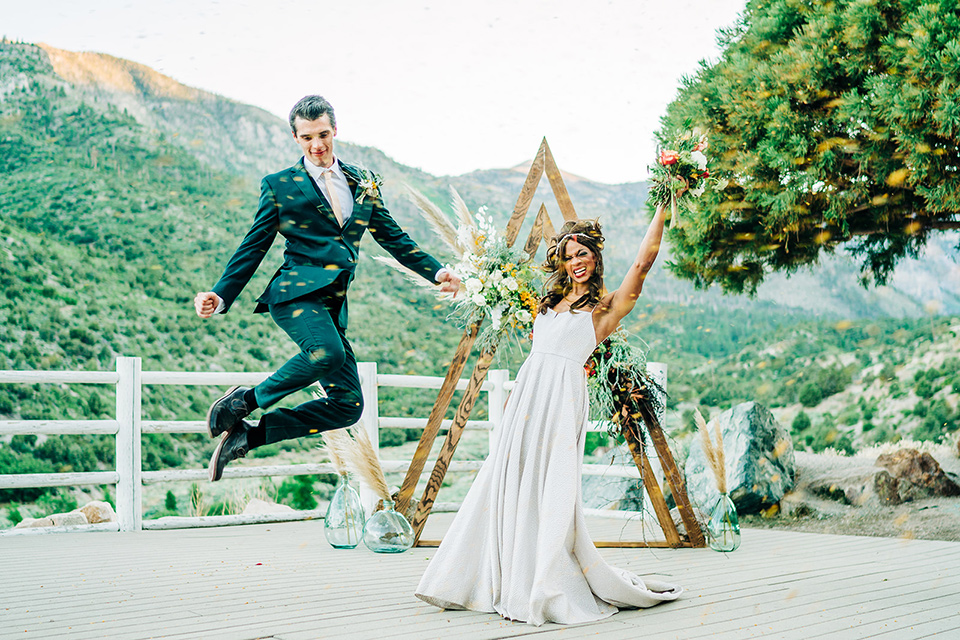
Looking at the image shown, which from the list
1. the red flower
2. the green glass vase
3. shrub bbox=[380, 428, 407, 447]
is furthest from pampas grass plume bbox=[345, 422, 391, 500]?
shrub bbox=[380, 428, 407, 447]

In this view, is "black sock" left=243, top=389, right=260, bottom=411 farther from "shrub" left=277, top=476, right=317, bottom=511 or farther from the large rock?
"shrub" left=277, top=476, right=317, bottom=511

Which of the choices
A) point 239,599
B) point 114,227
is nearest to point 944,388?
point 239,599

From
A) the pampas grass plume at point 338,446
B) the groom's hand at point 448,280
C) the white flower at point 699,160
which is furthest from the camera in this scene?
the pampas grass plume at point 338,446

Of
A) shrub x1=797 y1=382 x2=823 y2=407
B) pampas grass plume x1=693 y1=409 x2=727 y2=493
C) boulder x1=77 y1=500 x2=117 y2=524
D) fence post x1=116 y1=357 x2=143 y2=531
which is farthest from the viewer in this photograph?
shrub x1=797 y1=382 x2=823 y2=407

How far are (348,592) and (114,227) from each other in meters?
22.1

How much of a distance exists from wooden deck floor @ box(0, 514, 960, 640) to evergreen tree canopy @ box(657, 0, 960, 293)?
2376 millimetres

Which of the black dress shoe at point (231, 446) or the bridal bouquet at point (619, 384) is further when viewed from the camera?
the bridal bouquet at point (619, 384)

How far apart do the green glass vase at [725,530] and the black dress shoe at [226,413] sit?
292 cm

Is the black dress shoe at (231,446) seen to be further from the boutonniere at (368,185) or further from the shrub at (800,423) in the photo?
the shrub at (800,423)

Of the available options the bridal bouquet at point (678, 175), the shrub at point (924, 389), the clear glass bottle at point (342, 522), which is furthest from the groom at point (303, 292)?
the shrub at point (924, 389)

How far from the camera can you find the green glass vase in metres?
4.56

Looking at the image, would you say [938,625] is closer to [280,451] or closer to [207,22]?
[207,22]

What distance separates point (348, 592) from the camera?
10.6 ft

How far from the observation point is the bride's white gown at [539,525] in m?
2.75
